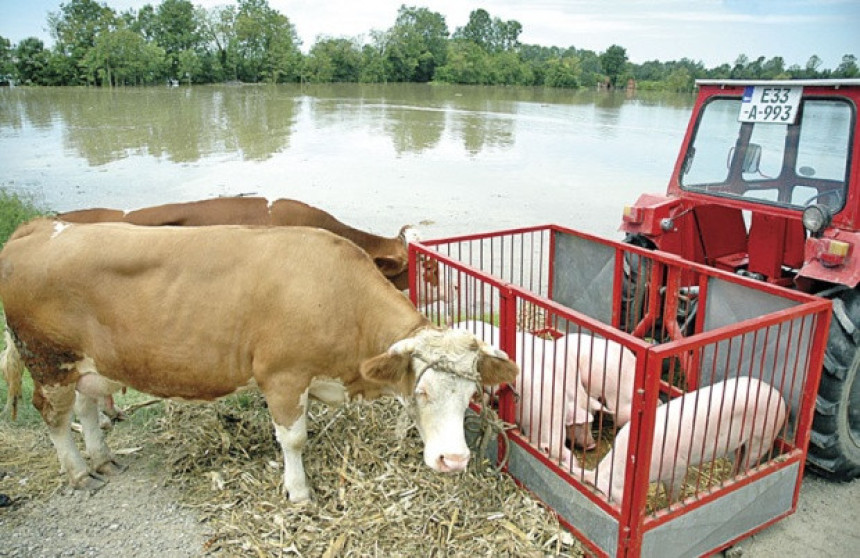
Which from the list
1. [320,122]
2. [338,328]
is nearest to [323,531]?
[338,328]

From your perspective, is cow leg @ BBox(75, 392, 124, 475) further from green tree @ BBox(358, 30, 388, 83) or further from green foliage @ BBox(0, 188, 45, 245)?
green tree @ BBox(358, 30, 388, 83)

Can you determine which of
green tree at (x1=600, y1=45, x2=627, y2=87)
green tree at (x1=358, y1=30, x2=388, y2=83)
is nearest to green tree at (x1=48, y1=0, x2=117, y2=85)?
green tree at (x1=358, y1=30, x2=388, y2=83)

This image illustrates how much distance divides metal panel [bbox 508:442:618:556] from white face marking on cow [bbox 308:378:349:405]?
3.24 ft

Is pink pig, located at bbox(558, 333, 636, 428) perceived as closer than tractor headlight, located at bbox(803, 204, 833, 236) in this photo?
No

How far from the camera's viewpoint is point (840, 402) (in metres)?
3.56

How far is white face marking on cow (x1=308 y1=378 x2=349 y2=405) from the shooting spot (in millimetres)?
3549

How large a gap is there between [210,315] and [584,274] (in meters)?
2.82

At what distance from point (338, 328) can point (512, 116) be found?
93.7ft

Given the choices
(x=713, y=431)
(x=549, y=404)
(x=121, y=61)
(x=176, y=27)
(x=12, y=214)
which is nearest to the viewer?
(x=713, y=431)

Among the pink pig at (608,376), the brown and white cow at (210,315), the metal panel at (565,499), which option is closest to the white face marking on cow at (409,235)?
the pink pig at (608,376)

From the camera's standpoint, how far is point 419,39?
88.0 metres

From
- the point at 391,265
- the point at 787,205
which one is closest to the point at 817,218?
the point at 787,205

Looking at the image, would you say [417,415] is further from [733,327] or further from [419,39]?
[419,39]

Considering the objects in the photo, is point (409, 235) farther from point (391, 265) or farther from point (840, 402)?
point (840, 402)
